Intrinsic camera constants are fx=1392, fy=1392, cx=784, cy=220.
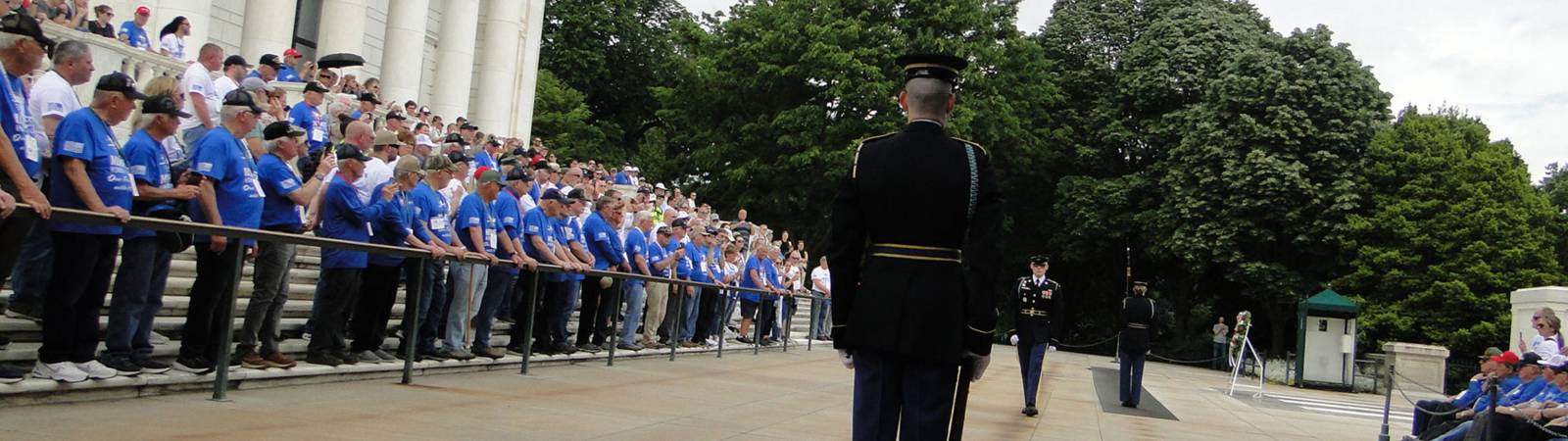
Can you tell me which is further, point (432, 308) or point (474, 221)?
point (474, 221)

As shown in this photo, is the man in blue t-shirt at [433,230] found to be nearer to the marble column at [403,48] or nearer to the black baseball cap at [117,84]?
the black baseball cap at [117,84]

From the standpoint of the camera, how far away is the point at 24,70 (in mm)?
7465

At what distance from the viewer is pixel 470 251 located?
12617 mm

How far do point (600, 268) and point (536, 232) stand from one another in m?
2.42

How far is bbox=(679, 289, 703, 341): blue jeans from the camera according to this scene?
19681 millimetres

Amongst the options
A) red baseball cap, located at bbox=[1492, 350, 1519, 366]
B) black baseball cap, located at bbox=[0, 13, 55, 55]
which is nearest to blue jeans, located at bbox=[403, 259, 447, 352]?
black baseball cap, located at bbox=[0, 13, 55, 55]

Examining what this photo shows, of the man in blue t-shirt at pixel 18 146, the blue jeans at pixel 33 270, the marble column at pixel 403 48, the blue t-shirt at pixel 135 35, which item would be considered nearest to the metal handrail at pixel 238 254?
the man in blue t-shirt at pixel 18 146

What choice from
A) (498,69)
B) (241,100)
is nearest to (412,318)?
(241,100)

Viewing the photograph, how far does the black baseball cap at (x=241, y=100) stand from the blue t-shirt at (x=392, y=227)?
5.96ft

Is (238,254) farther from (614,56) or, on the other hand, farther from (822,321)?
(614,56)

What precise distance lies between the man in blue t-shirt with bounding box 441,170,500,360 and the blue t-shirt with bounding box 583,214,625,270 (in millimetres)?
2873

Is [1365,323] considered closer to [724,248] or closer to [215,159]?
[724,248]

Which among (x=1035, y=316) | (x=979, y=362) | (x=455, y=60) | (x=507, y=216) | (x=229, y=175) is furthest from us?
(x=455, y=60)

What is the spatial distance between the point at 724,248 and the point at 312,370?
13581mm
